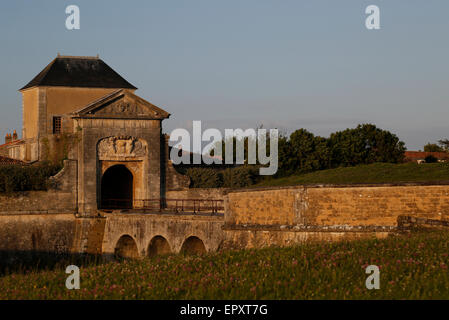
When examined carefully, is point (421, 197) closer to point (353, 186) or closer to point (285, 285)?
point (353, 186)

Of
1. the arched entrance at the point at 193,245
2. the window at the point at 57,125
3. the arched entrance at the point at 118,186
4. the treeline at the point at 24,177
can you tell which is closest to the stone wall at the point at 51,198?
the treeline at the point at 24,177

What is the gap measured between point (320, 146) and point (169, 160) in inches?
452

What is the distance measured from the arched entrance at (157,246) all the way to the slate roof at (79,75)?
46.1ft

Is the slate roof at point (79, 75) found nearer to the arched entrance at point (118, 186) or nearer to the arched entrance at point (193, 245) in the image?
the arched entrance at point (118, 186)

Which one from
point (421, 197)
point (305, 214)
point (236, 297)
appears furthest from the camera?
point (305, 214)

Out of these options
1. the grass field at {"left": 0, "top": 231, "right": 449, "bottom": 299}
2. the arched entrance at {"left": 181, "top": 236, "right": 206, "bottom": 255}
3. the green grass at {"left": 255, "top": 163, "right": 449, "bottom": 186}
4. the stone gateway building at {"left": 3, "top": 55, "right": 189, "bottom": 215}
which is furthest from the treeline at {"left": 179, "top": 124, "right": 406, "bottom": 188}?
the grass field at {"left": 0, "top": 231, "right": 449, "bottom": 299}

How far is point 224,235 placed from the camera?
26.1 m

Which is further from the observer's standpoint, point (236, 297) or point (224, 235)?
point (224, 235)

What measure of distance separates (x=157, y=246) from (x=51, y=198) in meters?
8.52

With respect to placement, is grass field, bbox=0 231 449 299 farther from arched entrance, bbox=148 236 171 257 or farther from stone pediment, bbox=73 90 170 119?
stone pediment, bbox=73 90 170 119

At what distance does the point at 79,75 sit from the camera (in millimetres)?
44500

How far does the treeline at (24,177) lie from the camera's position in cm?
3809

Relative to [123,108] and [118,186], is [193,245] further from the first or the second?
[118,186]
